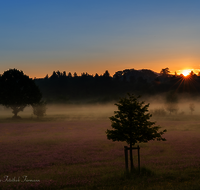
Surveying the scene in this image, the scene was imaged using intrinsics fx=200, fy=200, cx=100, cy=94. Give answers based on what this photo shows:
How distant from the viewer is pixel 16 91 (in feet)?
265

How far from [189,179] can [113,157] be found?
9253 mm

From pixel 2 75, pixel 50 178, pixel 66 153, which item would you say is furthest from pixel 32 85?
pixel 50 178

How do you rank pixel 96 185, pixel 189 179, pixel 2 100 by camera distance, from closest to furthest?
1. pixel 96 185
2. pixel 189 179
3. pixel 2 100

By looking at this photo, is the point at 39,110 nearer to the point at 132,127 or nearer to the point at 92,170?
the point at 92,170

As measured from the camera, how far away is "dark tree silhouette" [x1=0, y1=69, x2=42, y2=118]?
8014cm

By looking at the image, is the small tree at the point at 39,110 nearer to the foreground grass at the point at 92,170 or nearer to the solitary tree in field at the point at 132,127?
the foreground grass at the point at 92,170

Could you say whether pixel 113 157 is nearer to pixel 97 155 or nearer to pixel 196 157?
pixel 97 155

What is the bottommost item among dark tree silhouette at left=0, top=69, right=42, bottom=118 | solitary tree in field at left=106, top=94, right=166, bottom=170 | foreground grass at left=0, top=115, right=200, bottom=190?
foreground grass at left=0, top=115, right=200, bottom=190

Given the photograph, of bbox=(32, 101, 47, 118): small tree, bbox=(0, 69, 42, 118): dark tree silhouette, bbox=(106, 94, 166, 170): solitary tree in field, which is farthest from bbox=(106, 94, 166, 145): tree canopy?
bbox=(0, 69, 42, 118): dark tree silhouette

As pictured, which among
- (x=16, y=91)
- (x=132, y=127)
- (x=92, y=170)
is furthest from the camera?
(x=16, y=91)

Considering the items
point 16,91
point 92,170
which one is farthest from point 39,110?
point 92,170

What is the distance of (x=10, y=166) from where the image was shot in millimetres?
18062

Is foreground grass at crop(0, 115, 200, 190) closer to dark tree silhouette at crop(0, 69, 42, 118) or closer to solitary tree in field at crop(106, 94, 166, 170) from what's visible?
solitary tree in field at crop(106, 94, 166, 170)

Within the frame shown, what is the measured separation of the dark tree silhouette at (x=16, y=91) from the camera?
80.1 m
